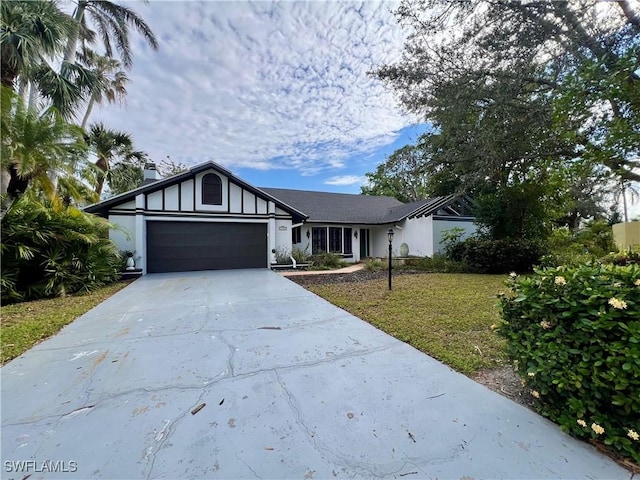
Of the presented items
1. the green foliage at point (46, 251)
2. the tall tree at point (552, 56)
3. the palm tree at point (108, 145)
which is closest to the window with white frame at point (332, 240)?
the tall tree at point (552, 56)

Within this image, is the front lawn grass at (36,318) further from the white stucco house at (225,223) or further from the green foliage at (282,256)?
the green foliage at (282,256)

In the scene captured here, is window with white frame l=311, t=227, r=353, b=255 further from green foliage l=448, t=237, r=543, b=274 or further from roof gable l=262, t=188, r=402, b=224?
green foliage l=448, t=237, r=543, b=274

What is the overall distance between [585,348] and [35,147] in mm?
10027

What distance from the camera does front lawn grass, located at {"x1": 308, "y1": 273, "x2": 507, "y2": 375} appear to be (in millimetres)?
3604

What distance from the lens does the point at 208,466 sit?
5.95 feet

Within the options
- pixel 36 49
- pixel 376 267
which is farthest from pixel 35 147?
pixel 376 267

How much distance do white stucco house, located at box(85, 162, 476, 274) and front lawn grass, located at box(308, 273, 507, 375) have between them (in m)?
5.50

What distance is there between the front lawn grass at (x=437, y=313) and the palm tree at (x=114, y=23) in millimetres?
14434

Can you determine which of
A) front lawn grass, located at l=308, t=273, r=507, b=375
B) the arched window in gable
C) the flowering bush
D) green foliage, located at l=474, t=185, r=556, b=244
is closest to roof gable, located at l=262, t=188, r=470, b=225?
green foliage, located at l=474, t=185, r=556, b=244

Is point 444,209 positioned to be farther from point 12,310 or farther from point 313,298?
point 12,310

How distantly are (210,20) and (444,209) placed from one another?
1369 centimetres

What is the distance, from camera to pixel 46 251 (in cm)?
704

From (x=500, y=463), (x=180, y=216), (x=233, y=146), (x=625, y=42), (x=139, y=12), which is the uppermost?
(x=139, y=12)

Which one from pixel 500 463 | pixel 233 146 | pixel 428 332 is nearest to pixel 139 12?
pixel 233 146
